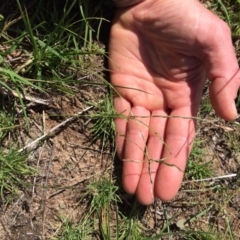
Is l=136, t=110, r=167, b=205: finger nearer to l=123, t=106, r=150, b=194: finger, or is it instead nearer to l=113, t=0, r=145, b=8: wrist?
l=123, t=106, r=150, b=194: finger

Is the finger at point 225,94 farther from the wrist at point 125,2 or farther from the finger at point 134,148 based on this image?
the wrist at point 125,2

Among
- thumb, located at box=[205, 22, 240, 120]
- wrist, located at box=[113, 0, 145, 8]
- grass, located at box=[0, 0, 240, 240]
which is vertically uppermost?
wrist, located at box=[113, 0, 145, 8]

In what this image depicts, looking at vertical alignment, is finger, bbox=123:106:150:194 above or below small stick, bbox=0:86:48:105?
below

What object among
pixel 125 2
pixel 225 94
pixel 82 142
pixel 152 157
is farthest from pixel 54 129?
pixel 225 94

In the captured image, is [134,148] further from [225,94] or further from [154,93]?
[225,94]

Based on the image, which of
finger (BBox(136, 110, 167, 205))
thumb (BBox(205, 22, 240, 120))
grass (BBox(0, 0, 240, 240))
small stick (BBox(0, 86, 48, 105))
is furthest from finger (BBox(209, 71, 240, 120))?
small stick (BBox(0, 86, 48, 105))

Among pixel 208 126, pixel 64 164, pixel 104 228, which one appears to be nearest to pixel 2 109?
pixel 64 164

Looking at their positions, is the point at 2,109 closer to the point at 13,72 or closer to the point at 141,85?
the point at 13,72
